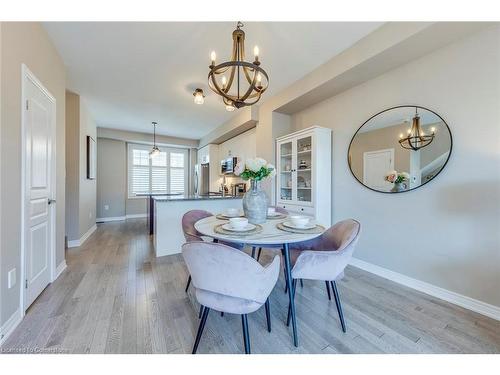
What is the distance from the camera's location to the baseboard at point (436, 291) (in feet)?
5.65

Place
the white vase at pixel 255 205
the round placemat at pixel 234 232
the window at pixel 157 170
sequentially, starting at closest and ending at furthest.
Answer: the round placemat at pixel 234 232 < the white vase at pixel 255 205 < the window at pixel 157 170

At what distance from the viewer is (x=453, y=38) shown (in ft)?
6.08

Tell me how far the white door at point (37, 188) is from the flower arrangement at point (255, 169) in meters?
1.81

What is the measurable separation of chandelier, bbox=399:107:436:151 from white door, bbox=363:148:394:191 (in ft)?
0.52

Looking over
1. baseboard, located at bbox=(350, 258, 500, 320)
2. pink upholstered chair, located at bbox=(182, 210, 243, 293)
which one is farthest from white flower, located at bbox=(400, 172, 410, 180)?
pink upholstered chair, located at bbox=(182, 210, 243, 293)

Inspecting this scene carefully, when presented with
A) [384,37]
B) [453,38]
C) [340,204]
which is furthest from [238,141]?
[453,38]

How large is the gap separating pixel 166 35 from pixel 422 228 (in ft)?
10.9

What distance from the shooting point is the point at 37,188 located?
6.45 ft

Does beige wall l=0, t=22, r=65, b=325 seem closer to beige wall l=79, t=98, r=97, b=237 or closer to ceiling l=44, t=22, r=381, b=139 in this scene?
ceiling l=44, t=22, r=381, b=139

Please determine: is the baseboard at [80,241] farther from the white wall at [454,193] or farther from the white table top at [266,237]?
the white wall at [454,193]

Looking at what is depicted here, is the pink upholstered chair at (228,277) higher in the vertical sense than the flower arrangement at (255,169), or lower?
lower

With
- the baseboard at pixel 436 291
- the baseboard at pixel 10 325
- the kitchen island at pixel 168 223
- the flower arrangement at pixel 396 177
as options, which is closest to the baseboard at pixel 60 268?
the baseboard at pixel 10 325

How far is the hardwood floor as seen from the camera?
1371mm
